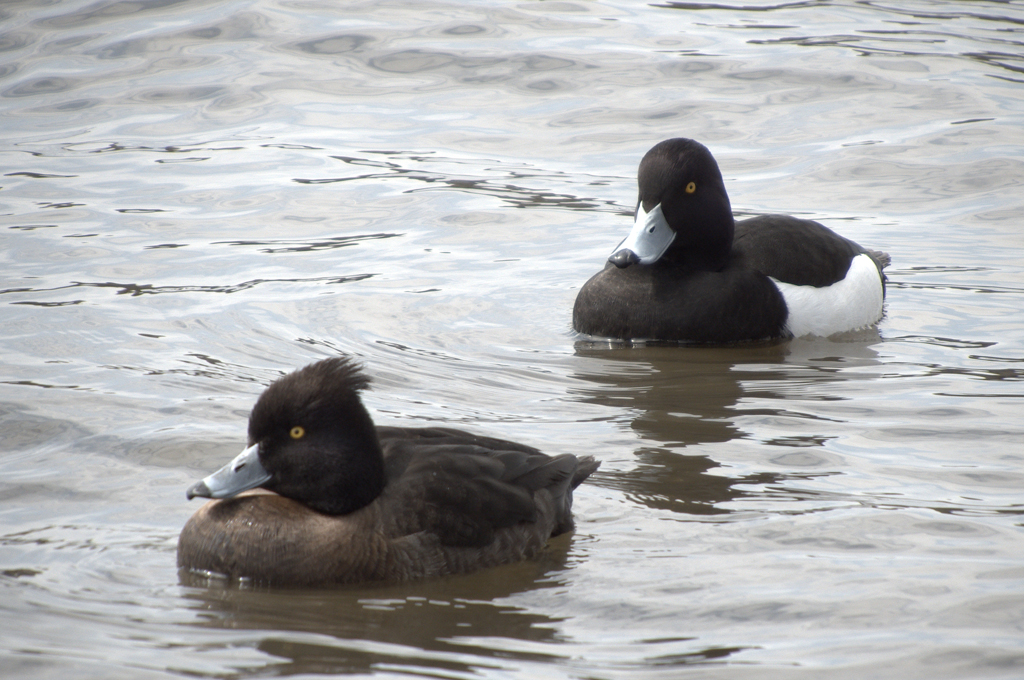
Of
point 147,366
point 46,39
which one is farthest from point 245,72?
point 147,366

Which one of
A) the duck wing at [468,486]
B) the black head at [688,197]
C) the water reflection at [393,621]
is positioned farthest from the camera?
the black head at [688,197]

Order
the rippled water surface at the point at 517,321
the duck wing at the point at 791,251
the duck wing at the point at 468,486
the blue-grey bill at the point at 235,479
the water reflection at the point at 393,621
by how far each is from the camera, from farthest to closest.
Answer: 1. the duck wing at the point at 791,251
2. the duck wing at the point at 468,486
3. the blue-grey bill at the point at 235,479
4. the rippled water surface at the point at 517,321
5. the water reflection at the point at 393,621

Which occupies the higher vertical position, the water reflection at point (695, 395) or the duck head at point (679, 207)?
the duck head at point (679, 207)

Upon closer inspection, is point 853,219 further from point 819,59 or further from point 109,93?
point 109,93

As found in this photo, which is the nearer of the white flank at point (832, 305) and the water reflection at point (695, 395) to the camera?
the water reflection at point (695, 395)

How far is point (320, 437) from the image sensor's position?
450cm

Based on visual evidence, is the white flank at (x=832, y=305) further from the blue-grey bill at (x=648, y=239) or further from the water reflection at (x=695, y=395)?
the blue-grey bill at (x=648, y=239)

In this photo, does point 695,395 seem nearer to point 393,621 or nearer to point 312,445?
point 312,445

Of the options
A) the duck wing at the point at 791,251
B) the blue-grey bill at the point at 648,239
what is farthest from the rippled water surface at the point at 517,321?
the blue-grey bill at the point at 648,239

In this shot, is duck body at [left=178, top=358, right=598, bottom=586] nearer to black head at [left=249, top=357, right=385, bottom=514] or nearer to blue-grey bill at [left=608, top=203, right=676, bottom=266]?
black head at [left=249, top=357, right=385, bottom=514]

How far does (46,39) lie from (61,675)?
14.0 m

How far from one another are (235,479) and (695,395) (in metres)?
3.08

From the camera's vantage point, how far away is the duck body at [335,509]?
4492 mm

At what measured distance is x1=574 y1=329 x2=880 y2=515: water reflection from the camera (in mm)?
5473
